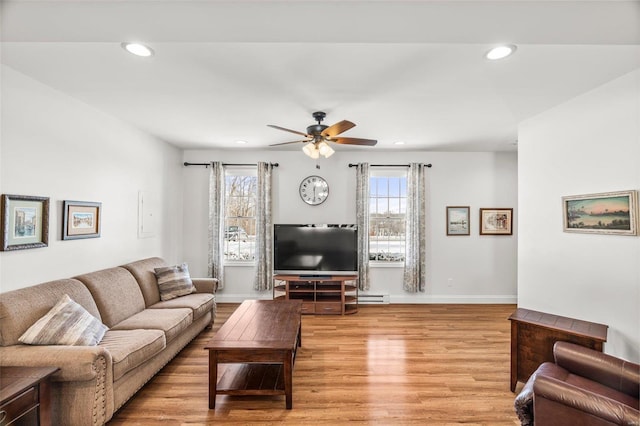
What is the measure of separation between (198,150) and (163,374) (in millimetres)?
3711

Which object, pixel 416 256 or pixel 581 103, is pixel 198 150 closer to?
pixel 416 256

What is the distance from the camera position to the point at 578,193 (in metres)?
2.90

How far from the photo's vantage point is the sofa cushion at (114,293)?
292cm

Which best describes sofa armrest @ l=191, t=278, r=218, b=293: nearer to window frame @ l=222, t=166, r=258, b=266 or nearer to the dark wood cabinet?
window frame @ l=222, t=166, r=258, b=266

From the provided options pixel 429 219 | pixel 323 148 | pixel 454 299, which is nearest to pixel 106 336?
pixel 323 148

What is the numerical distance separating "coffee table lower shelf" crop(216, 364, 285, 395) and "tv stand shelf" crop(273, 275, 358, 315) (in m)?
1.88

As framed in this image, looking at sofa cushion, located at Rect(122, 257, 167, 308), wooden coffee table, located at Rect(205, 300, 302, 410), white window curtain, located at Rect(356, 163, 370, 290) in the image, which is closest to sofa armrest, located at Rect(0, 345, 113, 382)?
wooden coffee table, located at Rect(205, 300, 302, 410)

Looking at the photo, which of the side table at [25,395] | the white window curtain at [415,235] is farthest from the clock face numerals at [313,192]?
the side table at [25,395]

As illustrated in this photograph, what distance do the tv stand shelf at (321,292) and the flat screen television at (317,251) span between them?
5.9 inches

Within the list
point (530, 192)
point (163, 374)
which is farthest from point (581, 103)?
point (163, 374)

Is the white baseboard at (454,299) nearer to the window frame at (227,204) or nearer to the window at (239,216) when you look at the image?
the window frame at (227,204)

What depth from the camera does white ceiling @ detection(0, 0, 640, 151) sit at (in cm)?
146

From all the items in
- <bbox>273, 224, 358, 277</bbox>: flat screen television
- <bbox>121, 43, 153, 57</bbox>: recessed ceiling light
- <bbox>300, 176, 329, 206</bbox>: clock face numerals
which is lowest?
<bbox>273, 224, 358, 277</bbox>: flat screen television

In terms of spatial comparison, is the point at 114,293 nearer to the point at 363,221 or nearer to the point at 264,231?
the point at 264,231
